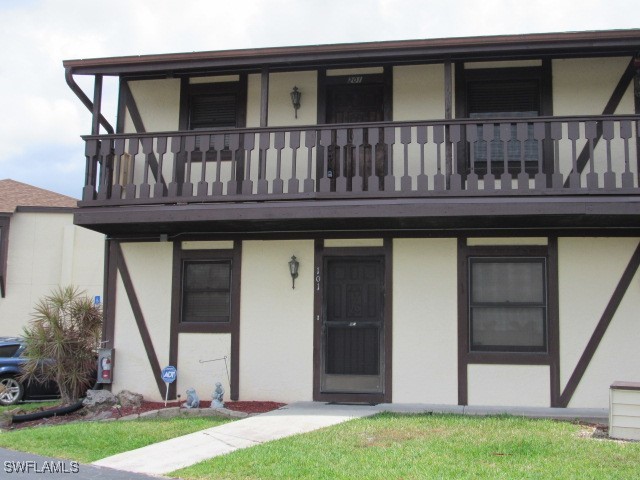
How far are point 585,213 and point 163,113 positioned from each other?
23.4 feet

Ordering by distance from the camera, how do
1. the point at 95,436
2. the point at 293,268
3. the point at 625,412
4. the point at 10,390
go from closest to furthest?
1. the point at 625,412
2. the point at 95,436
3. the point at 293,268
4. the point at 10,390

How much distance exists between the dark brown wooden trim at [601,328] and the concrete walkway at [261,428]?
371mm

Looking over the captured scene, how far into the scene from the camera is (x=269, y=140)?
10.8m

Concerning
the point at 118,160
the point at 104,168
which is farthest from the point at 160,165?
the point at 104,168

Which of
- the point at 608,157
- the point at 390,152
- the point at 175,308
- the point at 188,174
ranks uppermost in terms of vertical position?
the point at 390,152

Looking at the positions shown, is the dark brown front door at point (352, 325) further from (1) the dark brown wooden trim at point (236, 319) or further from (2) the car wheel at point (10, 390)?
(2) the car wheel at point (10, 390)

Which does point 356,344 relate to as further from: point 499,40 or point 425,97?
point 499,40

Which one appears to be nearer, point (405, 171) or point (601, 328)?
point (405, 171)

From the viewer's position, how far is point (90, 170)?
36.7 ft

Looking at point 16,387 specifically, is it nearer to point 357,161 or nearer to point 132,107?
point 132,107

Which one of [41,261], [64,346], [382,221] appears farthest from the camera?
[41,261]

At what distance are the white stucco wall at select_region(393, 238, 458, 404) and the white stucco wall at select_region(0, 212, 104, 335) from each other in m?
12.3

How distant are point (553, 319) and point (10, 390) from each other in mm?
9826

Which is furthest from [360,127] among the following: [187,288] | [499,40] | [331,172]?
[187,288]
